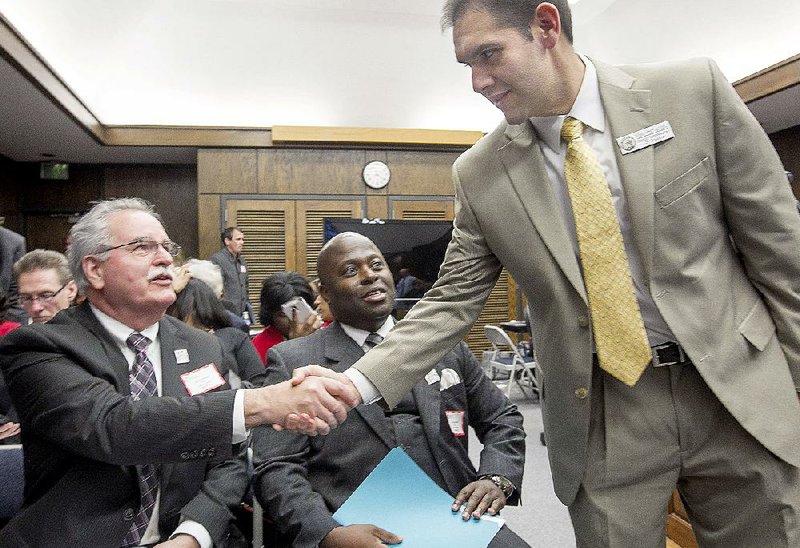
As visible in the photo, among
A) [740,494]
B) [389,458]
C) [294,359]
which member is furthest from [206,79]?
[740,494]

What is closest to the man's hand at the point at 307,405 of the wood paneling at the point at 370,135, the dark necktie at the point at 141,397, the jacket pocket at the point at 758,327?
the dark necktie at the point at 141,397

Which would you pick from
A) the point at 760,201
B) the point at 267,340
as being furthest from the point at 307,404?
the point at 267,340

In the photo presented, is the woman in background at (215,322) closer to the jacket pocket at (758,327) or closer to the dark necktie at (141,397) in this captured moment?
the dark necktie at (141,397)

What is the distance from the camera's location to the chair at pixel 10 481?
1.83m

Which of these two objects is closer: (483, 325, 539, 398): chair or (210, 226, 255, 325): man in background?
(483, 325, 539, 398): chair

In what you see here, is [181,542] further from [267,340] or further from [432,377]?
[267,340]

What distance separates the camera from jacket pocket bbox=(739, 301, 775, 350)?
1.25 m

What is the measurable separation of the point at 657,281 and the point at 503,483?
839mm

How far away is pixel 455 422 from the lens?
1948 millimetres

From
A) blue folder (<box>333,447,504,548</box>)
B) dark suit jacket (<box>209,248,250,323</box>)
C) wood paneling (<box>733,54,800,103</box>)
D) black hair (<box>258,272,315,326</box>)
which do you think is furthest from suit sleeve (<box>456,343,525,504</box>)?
dark suit jacket (<box>209,248,250,323</box>)

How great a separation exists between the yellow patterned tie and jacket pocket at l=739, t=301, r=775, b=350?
194 mm

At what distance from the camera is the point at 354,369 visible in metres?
1.58

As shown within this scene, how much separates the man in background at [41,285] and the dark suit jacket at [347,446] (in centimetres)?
165

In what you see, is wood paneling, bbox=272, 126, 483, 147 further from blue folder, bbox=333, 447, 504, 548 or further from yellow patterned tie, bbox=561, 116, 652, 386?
yellow patterned tie, bbox=561, 116, 652, 386
